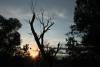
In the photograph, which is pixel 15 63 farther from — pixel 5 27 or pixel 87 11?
pixel 5 27

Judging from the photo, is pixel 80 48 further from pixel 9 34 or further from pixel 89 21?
pixel 9 34

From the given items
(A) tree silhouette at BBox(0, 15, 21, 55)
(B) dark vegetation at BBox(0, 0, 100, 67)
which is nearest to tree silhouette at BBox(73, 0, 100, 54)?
(B) dark vegetation at BBox(0, 0, 100, 67)

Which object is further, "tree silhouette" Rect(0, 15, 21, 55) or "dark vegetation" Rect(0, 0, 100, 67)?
"tree silhouette" Rect(0, 15, 21, 55)

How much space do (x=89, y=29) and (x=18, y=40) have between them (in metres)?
22.7

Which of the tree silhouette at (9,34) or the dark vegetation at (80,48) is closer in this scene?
the dark vegetation at (80,48)

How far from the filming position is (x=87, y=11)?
34.3 metres

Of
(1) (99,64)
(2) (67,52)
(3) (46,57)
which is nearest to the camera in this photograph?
(3) (46,57)

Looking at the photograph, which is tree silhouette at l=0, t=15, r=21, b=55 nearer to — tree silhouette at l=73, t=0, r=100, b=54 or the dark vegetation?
the dark vegetation

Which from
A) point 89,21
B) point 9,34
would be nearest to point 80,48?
point 89,21

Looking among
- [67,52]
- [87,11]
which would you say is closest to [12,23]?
[67,52]

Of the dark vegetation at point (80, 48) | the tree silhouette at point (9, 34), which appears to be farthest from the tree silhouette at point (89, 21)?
the tree silhouette at point (9, 34)

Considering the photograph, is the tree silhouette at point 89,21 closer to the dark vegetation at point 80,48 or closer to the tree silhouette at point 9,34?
the dark vegetation at point 80,48

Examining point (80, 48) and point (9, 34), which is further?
point (9, 34)

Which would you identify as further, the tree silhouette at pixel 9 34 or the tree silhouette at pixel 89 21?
the tree silhouette at pixel 9 34
